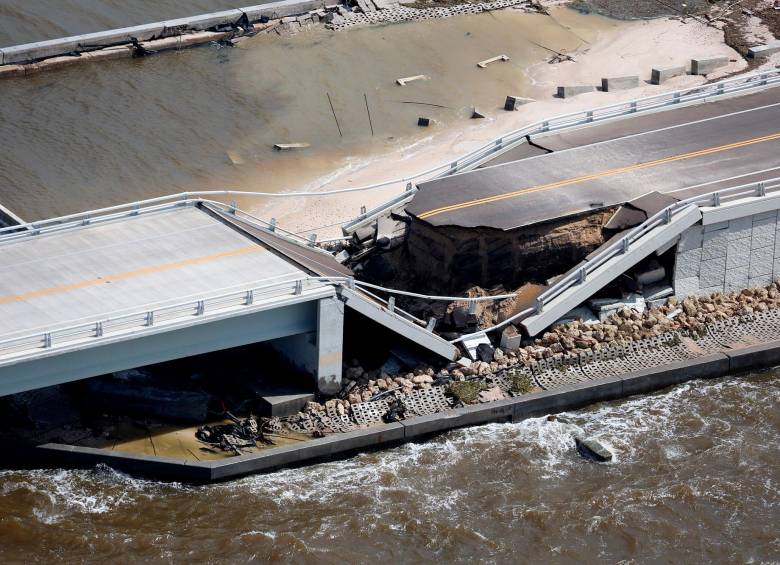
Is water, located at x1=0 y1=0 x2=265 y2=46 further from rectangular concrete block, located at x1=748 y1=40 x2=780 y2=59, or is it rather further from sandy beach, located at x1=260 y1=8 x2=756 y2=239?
rectangular concrete block, located at x1=748 y1=40 x2=780 y2=59

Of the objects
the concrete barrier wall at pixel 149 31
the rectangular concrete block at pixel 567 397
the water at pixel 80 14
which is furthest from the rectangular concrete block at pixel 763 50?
the rectangular concrete block at pixel 567 397

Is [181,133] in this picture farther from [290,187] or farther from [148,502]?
[148,502]

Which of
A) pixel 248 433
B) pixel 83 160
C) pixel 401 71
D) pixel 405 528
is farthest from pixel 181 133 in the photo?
pixel 405 528

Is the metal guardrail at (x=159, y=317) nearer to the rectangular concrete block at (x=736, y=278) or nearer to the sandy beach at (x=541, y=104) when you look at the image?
the sandy beach at (x=541, y=104)

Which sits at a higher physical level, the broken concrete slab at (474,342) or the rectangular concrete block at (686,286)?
the rectangular concrete block at (686,286)

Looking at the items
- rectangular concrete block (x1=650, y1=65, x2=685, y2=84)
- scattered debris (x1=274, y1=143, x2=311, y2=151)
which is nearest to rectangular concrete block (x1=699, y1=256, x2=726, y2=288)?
rectangular concrete block (x1=650, y1=65, x2=685, y2=84)
